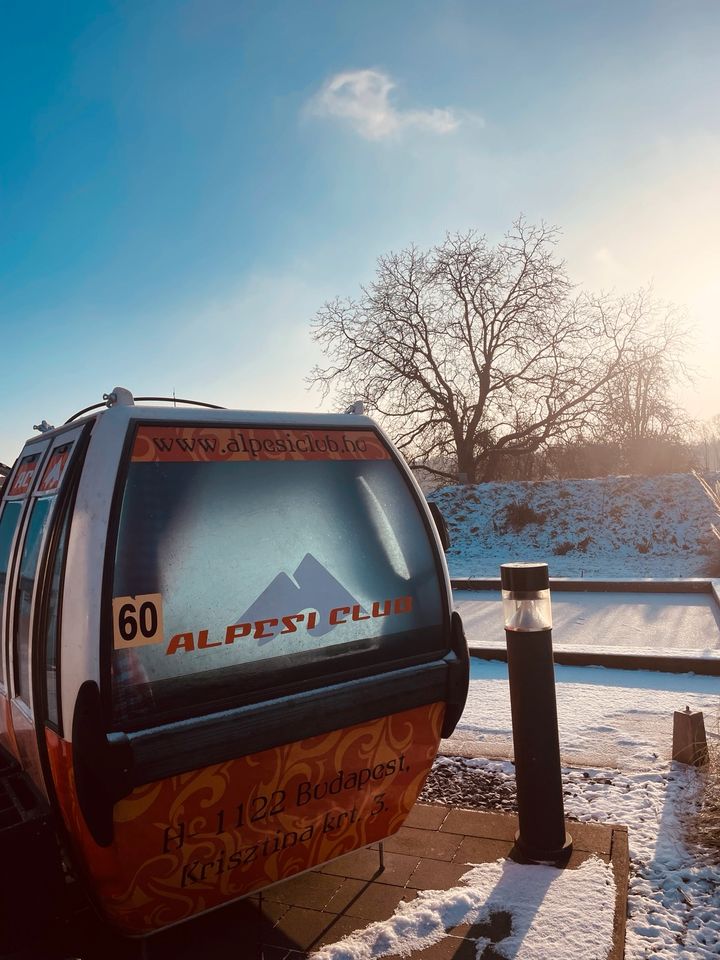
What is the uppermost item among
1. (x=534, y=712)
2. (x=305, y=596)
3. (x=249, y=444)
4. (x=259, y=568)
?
(x=249, y=444)

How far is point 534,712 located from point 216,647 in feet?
5.67

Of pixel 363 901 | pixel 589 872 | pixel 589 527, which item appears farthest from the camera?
pixel 589 527

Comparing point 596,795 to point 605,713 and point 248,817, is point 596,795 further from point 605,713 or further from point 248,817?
point 248,817

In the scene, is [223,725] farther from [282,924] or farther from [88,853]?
[282,924]

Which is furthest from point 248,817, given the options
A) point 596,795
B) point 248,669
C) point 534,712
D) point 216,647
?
point 596,795

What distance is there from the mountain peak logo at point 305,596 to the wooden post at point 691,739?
276 centimetres

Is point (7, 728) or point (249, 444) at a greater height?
point (249, 444)

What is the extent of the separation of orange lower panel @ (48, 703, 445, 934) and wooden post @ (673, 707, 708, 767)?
2151 millimetres

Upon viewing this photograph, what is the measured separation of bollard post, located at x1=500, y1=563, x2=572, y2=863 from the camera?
3588 mm

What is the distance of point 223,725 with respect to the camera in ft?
8.50

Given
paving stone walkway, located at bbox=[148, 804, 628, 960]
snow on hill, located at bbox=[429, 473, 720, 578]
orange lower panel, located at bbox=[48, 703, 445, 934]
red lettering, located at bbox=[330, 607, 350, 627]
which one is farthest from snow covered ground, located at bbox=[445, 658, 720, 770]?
snow on hill, located at bbox=[429, 473, 720, 578]

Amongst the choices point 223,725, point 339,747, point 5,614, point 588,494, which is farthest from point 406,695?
point 588,494

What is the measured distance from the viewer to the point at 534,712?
3.63m

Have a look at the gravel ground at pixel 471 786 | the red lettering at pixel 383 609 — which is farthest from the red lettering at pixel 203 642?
Result: the gravel ground at pixel 471 786
